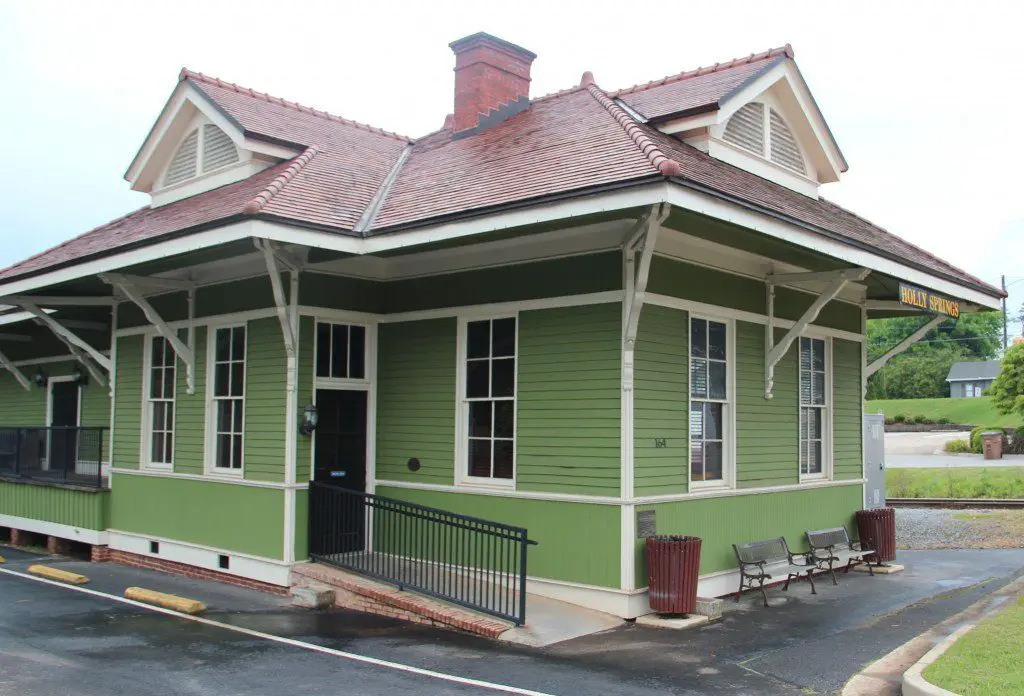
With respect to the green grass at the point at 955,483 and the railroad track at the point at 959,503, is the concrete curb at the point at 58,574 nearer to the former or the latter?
the railroad track at the point at 959,503

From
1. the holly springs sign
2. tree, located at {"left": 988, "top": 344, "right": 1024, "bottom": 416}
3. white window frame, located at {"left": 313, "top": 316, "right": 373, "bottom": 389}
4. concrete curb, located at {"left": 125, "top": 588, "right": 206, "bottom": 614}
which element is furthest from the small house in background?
concrete curb, located at {"left": 125, "top": 588, "right": 206, "bottom": 614}

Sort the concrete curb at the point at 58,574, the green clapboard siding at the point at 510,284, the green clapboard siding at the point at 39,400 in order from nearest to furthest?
the green clapboard siding at the point at 510,284
the concrete curb at the point at 58,574
the green clapboard siding at the point at 39,400

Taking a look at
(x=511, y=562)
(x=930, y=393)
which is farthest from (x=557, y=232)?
(x=930, y=393)

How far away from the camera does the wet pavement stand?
7.59 meters

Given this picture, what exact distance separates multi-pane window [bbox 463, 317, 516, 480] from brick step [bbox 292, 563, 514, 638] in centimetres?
178

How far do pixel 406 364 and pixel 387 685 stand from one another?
531cm

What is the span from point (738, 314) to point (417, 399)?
4161 millimetres

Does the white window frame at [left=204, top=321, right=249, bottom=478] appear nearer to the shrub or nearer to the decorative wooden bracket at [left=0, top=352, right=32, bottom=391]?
the decorative wooden bracket at [left=0, top=352, right=32, bottom=391]

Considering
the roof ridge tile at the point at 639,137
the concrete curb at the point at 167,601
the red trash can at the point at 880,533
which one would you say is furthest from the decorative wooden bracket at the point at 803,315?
the concrete curb at the point at 167,601

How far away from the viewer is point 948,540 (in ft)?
57.1

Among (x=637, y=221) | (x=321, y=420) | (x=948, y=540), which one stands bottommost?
(x=948, y=540)

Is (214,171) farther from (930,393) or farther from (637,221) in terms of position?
(930,393)

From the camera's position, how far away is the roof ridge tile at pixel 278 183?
10125 mm

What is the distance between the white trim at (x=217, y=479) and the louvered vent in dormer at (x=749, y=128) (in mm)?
6985
